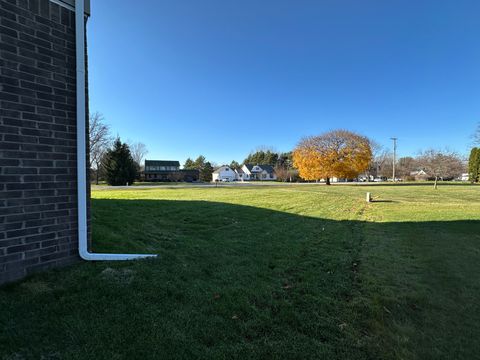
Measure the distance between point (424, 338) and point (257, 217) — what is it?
676 centimetres

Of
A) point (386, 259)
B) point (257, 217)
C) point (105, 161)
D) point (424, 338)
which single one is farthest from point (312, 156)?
point (424, 338)

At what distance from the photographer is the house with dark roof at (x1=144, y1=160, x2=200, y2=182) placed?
61.3 m

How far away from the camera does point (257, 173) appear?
87.7 metres

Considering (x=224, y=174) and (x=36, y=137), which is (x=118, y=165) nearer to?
(x=36, y=137)

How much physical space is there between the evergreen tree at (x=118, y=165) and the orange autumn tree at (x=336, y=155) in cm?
2550

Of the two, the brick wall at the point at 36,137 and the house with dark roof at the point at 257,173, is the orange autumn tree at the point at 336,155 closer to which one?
the brick wall at the point at 36,137

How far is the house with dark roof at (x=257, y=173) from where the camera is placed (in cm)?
8631

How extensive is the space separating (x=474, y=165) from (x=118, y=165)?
5929 cm

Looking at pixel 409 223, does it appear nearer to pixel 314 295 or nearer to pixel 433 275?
pixel 433 275

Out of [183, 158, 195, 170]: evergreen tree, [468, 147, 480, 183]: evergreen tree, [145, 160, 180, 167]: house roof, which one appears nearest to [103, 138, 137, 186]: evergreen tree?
[145, 160, 180, 167]: house roof

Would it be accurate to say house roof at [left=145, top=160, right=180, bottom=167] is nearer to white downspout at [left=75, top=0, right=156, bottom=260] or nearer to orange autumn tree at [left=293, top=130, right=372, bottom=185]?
orange autumn tree at [left=293, top=130, right=372, bottom=185]

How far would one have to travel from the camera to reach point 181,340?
92.6 inches

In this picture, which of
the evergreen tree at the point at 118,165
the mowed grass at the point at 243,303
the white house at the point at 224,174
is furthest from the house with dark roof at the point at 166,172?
the mowed grass at the point at 243,303

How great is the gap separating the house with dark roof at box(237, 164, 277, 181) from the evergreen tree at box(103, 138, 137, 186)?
157 ft
